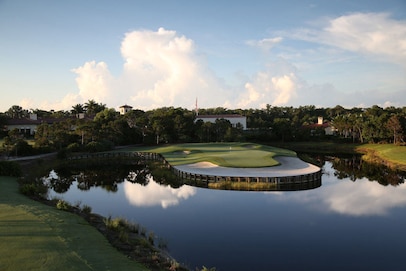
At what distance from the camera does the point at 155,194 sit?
88.7 ft

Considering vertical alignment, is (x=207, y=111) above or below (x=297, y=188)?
above

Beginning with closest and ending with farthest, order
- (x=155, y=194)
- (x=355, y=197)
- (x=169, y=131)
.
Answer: (x=355, y=197) < (x=155, y=194) < (x=169, y=131)

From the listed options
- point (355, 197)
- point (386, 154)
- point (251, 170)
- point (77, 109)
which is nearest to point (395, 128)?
point (386, 154)

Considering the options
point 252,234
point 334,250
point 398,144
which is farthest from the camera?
point 398,144

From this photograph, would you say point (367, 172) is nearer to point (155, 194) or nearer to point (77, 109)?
point (155, 194)

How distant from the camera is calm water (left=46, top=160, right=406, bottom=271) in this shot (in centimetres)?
1405

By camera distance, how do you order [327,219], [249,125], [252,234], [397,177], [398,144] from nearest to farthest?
[252,234], [327,219], [397,177], [398,144], [249,125]

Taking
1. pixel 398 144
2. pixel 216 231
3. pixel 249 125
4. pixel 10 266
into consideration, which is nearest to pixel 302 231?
pixel 216 231

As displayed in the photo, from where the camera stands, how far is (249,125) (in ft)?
309

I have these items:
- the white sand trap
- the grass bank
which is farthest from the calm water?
the grass bank

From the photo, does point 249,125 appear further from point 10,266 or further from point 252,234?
point 10,266

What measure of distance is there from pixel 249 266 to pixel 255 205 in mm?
9472

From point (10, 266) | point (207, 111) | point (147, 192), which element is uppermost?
point (207, 111)

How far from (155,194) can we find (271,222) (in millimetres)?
11543
